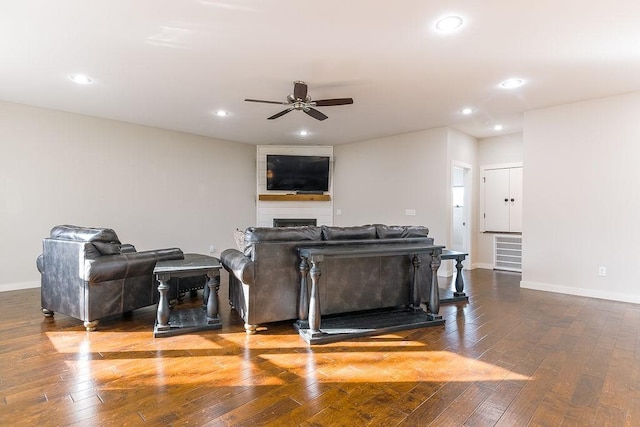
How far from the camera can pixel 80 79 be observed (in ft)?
12.9

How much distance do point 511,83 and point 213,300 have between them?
4.17 m

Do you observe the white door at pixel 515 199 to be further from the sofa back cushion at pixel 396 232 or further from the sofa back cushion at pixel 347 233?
the sofa back cushion at pixel 347 233

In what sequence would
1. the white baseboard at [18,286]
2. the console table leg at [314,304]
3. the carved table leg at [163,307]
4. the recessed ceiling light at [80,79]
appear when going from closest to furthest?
the console table leg at [314,304]
the carved table leg at [163,307]
the recessed ceiling light at [80,79]
the white baseboard at [18,286]

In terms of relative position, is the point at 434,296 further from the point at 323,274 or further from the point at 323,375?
the point at 323,375

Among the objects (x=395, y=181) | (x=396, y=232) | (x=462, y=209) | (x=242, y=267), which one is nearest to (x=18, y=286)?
(x=242, y=267)

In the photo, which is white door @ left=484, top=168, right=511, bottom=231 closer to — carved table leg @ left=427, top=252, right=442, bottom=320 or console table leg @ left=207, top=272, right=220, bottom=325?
carved table leg @ left=427, top=252, right=442, bottom=320

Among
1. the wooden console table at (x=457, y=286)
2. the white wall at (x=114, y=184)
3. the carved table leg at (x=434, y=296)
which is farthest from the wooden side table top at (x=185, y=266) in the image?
the white wall at (x=114, y=184)

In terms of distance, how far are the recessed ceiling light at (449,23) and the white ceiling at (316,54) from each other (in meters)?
0.07

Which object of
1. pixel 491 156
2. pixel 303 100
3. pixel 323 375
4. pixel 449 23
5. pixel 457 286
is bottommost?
pixel 323 375

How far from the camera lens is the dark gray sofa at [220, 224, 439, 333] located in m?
3.11

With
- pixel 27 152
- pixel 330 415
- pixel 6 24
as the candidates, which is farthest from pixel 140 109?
pixel 330 415

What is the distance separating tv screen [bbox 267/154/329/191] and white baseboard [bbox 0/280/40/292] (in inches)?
167

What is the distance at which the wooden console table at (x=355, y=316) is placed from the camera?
294cm

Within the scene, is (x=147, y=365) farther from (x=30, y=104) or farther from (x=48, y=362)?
(x=30, y=104)
